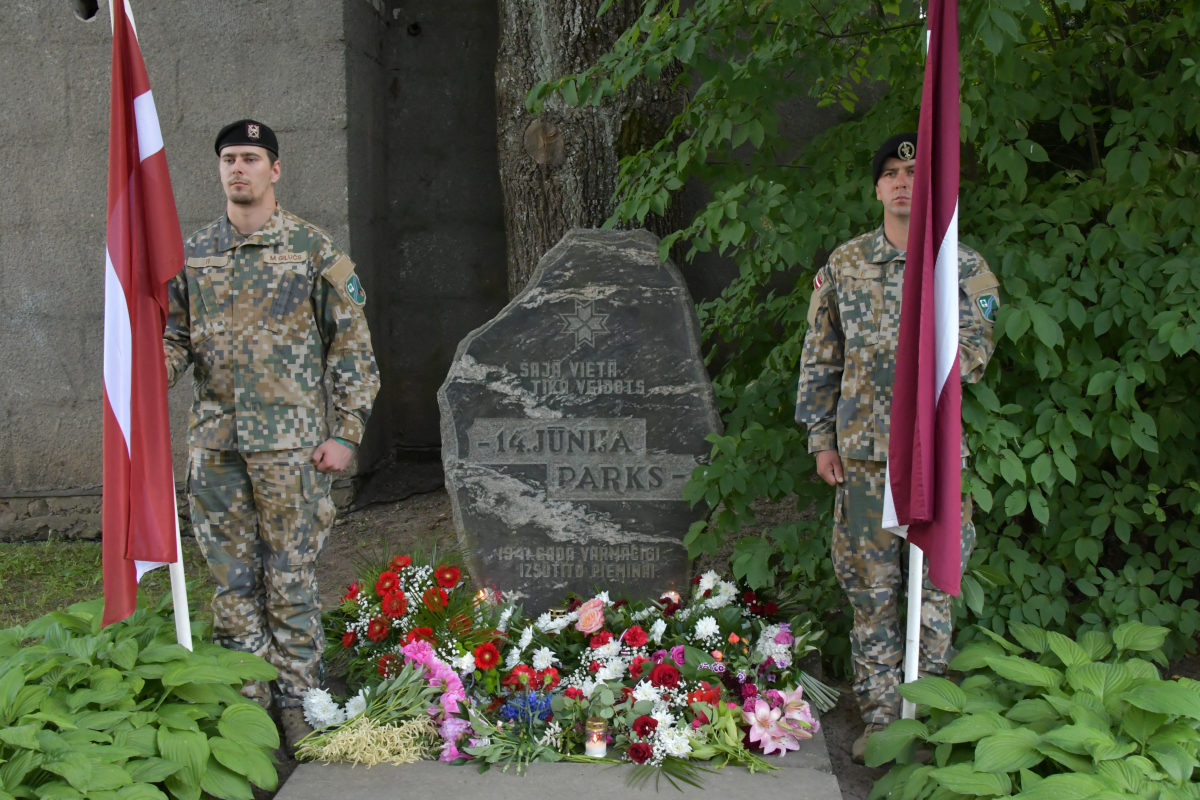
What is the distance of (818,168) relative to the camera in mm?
3719

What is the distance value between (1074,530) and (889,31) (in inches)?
74.2

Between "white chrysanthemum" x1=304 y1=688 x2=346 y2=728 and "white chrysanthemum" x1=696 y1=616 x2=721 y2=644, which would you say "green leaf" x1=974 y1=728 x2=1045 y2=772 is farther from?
"white chrysanthemum" x1=304 y1=688 x2=346 y2=728

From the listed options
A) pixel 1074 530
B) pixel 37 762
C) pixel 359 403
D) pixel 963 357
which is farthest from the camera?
pixel 1074 530

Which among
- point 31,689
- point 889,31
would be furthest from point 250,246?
point 889,31

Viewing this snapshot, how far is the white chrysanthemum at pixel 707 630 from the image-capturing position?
3.40 meters

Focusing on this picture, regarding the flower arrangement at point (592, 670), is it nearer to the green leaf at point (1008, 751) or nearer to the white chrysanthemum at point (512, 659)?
the white chrysanthemum at point (512, 659)

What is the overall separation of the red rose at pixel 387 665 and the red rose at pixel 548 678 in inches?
18.7

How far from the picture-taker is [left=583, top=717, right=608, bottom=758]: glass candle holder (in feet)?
9.66

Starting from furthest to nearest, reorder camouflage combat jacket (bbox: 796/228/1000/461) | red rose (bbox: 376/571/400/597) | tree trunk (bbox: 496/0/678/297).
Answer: tree trunk (bbox: 496/0/678/297) < red rose (bbox: 376/571/400/597) < camouflage combat jacket (bbox: 796/228/1000/461)

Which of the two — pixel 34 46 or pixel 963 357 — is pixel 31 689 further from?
pixel 34 46

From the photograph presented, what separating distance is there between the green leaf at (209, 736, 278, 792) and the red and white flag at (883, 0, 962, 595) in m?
1.86

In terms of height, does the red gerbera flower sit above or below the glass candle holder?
above

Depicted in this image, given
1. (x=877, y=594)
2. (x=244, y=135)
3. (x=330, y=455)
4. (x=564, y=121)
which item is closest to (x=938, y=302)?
(x=877, y=594)

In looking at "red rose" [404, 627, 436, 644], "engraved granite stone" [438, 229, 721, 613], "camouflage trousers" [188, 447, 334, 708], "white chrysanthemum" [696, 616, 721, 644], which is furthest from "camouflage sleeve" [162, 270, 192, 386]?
"white chrysanthemum" [696, 616, 721, 644]
